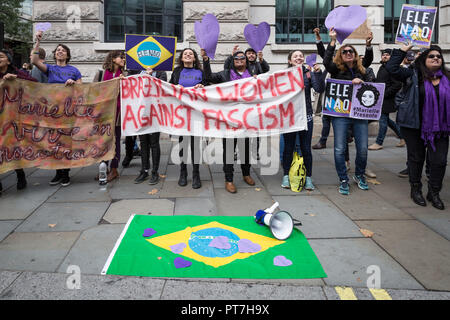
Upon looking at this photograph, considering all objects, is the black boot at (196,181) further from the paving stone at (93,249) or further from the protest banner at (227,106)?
the paving stone at (93,249)

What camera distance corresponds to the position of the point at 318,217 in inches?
185

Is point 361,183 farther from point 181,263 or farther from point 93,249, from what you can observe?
point 93,249

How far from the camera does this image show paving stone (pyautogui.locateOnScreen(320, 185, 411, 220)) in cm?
478

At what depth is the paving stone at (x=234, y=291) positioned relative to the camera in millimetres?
2949

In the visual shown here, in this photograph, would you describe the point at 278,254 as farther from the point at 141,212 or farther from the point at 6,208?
the point at 6,208

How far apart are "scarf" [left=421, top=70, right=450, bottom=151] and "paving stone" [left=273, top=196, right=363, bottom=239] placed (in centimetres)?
157

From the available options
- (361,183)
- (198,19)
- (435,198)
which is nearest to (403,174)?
(361,183)

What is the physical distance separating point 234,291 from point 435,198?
342cm

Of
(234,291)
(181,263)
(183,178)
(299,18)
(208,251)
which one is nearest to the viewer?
(234,291)

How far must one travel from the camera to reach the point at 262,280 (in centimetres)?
319

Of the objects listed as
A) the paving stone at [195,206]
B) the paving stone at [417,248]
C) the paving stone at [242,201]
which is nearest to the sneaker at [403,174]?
the paving stone at [417,248]

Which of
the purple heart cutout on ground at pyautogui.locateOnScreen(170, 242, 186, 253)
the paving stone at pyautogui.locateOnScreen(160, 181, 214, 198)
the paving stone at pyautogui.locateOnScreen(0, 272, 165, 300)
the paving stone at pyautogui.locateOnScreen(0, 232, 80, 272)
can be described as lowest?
the paving stone at pyautogui.locateOnScreen(0, 272, 165, 300)

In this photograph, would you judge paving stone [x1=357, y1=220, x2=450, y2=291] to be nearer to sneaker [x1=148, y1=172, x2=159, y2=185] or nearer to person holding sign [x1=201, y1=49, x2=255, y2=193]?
person holding sign [x1=201, y1=49, x2=255, y2=193]

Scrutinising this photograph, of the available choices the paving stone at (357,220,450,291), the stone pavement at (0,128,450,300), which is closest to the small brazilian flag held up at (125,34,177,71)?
the stone pavement at (0,128,450,300)
